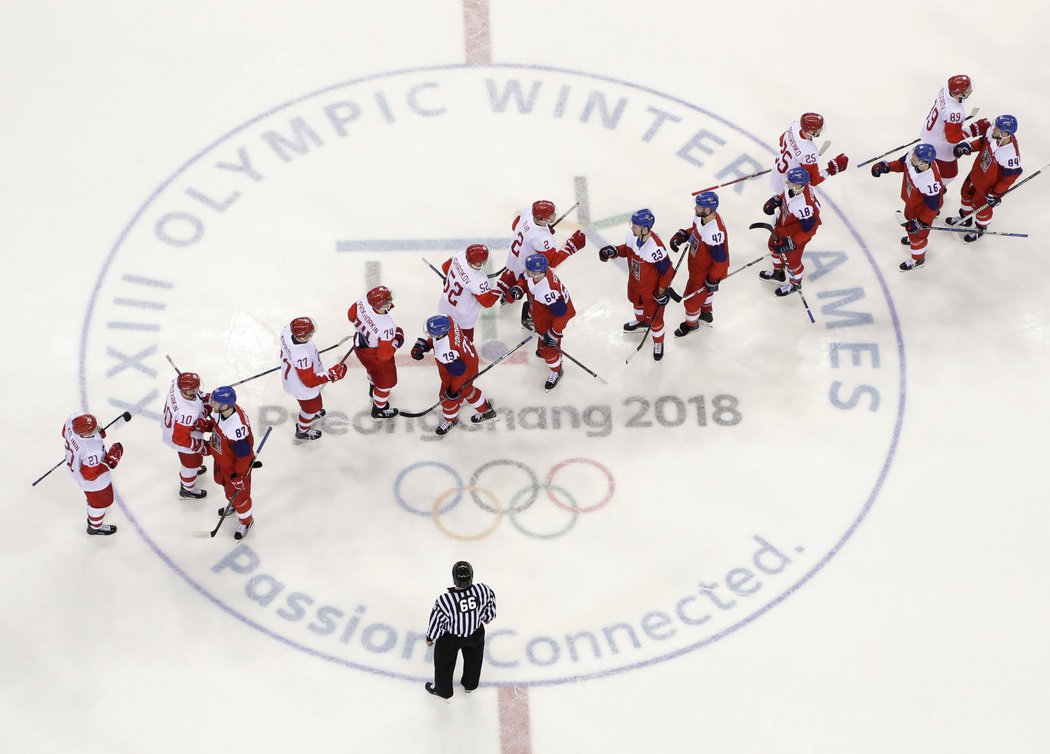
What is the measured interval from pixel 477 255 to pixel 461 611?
2760mm

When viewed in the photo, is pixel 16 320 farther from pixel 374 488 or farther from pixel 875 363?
pixel 875 363

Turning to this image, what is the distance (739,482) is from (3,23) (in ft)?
25.1

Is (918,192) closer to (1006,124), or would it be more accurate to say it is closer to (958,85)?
(1006,124)

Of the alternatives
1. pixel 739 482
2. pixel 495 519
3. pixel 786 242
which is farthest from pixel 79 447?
pixel 786 242

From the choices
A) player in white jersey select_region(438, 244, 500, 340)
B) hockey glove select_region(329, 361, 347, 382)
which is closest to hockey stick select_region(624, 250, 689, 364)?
player in white jersey select_region(438, 244, 500, 340)

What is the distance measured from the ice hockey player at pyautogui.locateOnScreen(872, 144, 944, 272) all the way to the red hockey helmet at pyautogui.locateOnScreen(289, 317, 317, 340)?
470cm

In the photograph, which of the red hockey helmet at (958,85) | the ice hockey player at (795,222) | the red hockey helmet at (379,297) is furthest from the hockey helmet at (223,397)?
the red hockey helmet at (958,85)

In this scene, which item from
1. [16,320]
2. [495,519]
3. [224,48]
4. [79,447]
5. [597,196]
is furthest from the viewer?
[224,48]

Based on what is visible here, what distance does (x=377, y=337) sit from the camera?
10.9 meters

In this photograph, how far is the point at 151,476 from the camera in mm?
11070

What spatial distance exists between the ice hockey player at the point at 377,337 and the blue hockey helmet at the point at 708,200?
2319 millimetres

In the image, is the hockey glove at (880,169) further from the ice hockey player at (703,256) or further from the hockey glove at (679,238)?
the hockey glove at (679,238)

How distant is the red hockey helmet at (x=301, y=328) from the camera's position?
10664mm

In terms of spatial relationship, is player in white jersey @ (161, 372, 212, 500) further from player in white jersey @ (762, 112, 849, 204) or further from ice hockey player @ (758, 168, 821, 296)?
player in white jersey @ (762, 112, 849, 204)
